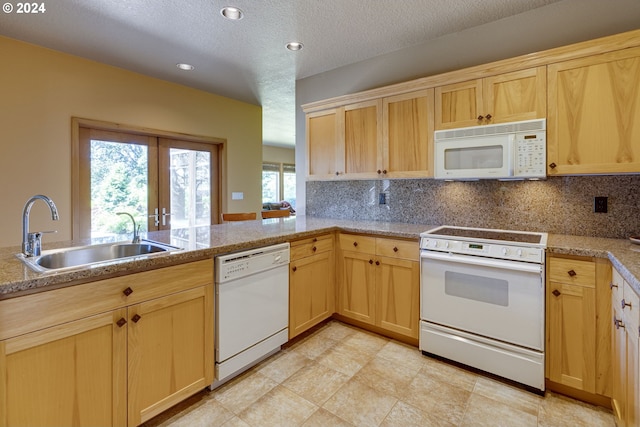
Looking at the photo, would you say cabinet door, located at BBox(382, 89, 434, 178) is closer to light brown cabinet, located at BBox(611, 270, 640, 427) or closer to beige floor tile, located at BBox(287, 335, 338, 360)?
light brown cabinet, located at BBox(611, 270, 640, 427)

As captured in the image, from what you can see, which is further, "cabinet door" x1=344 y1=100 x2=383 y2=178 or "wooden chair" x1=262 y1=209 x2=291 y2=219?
"wooden chair" x1=262 y1=209 x2=291 y2=219

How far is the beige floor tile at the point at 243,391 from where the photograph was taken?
5.86 feet

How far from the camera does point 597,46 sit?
6.10 ft

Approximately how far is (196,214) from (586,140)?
4.42 meters

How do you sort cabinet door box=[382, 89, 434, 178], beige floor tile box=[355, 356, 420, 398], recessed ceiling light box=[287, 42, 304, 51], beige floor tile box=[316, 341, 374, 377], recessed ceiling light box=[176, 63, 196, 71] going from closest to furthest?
beige floor tile box=[355, 356, 420, 398] < beige floor tile box=[316, 341, 374, 377] < cabinet door box=[382, 89, 434, 178] < recessed ceiling light box=[287, 42, 304, 51] < recessed ceiling light box=[176, 63, 196, 71]

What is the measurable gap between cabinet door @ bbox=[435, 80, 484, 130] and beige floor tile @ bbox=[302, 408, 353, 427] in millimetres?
2164

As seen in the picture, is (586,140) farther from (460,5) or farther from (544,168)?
(460,5)

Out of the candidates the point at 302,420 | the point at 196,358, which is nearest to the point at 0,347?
the point at 196,358

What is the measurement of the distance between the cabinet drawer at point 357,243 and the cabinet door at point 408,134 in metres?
0.63

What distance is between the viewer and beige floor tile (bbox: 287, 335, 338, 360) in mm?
2355

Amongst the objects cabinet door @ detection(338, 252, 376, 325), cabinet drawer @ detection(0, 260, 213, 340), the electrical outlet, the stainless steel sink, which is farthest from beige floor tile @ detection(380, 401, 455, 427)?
the electrical outlet

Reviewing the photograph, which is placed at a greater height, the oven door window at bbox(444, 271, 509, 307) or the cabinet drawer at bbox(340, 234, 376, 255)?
the cabinet drawer at bbox(340, 234, 376, 255)

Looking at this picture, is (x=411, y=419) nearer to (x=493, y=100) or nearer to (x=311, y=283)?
(x=311, y=283)

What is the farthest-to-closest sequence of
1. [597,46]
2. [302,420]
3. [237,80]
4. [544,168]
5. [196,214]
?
[196,214] < [237,80] < [544,168] < [597,46] < [302,420]
